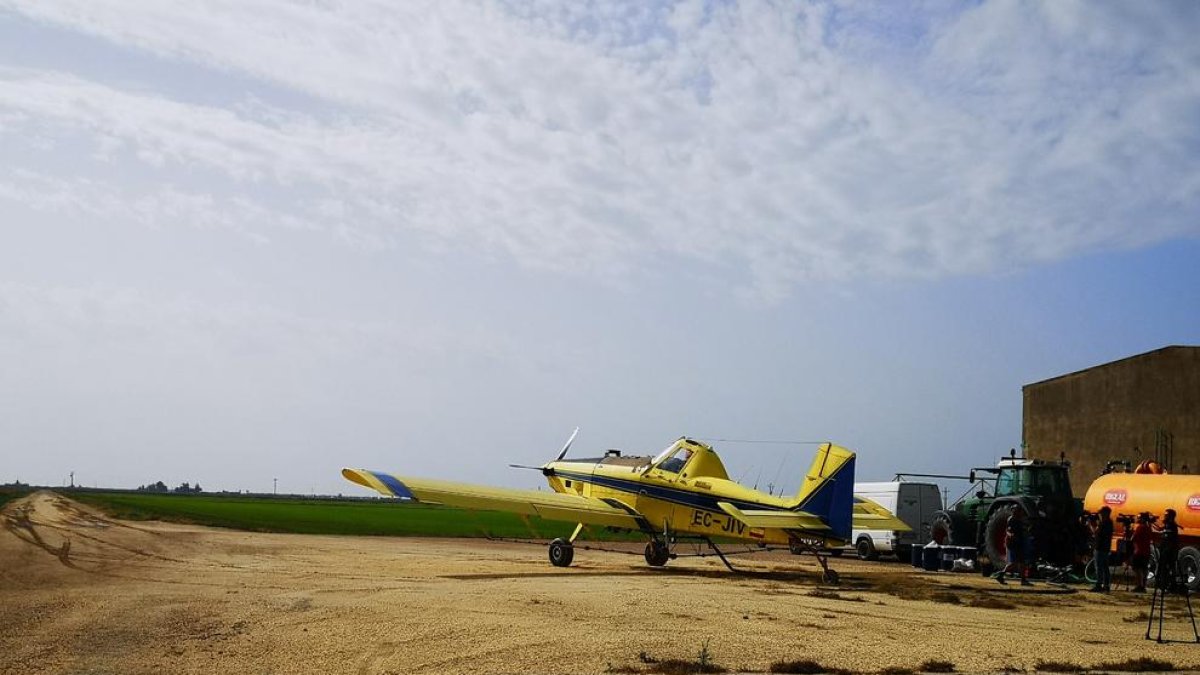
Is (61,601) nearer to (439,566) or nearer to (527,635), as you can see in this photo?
(527,635)

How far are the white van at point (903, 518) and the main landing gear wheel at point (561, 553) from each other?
494 inches

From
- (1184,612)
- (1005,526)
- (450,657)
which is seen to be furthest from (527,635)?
(1005,526)

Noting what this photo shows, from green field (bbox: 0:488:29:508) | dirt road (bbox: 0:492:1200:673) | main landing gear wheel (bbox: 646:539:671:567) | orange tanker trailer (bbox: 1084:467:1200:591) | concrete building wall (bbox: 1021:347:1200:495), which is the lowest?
green field (bbox: 0:488:29:508)

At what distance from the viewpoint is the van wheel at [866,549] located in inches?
1293

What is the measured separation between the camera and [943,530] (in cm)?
2886

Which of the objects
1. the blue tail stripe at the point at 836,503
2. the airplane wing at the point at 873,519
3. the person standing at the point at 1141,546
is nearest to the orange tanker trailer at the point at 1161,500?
the person standing at the point at 1141,546

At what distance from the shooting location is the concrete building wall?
116ft

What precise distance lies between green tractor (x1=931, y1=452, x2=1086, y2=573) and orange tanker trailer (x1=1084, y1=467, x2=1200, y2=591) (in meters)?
0.94

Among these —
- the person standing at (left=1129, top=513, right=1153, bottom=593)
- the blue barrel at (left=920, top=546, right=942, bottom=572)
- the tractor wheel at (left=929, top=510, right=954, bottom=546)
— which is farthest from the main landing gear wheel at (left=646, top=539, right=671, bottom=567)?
the person standing at (left=1129, top=513, right=1153, bottom=593)

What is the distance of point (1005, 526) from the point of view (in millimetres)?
24297

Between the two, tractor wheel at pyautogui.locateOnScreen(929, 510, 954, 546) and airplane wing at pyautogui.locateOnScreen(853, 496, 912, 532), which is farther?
tractor wheel at pyautogui.locateOnScreen(929, 510, 954, 546)

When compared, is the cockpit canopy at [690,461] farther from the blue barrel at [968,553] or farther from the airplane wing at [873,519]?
the blue barrel at [968,553]

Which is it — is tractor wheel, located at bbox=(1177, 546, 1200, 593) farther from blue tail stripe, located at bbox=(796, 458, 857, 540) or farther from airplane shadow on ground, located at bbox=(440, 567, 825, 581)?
airplane shadow on ground, located at bbox=(440, 567, 825, 581)

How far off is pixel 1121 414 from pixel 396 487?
92.7 feet
